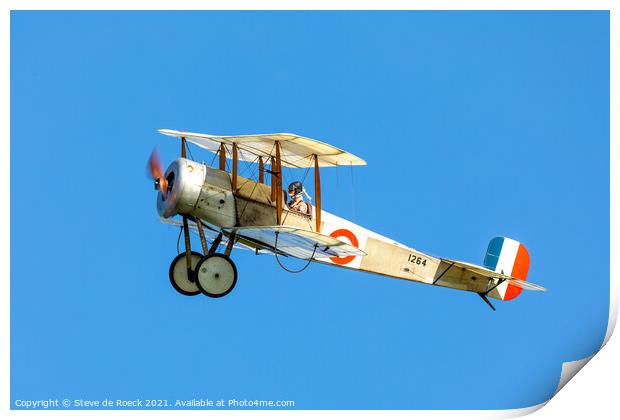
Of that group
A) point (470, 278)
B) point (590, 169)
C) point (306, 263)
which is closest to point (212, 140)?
point (306, 263)

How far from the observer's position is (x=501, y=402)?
9531 millimetres

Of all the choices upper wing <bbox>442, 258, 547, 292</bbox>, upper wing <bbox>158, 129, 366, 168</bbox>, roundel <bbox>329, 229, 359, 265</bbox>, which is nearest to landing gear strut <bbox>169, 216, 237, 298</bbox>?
upper wing <bbox>158, 129, 366, 168</bbox>

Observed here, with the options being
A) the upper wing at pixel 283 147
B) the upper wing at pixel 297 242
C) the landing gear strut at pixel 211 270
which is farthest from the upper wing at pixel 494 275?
the landing gear strut at pixel 211 270

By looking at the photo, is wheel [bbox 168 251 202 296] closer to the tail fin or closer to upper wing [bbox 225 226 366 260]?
upper wing [bbox 225 226 366 260]

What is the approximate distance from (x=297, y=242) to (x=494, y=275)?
2069 mm

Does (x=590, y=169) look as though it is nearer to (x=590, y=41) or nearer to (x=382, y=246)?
(x=590, y=41)

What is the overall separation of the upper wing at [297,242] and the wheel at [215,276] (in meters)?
0.36

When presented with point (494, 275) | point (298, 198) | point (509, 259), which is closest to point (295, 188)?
point (298, 198)

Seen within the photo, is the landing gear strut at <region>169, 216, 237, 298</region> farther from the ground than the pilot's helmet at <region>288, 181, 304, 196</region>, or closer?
closer

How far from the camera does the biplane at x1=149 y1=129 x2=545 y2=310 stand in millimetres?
8375

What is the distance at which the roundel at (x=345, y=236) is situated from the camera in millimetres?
9148

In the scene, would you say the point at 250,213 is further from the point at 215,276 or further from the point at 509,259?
the point at 509,259

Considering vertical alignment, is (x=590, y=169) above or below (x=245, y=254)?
above
